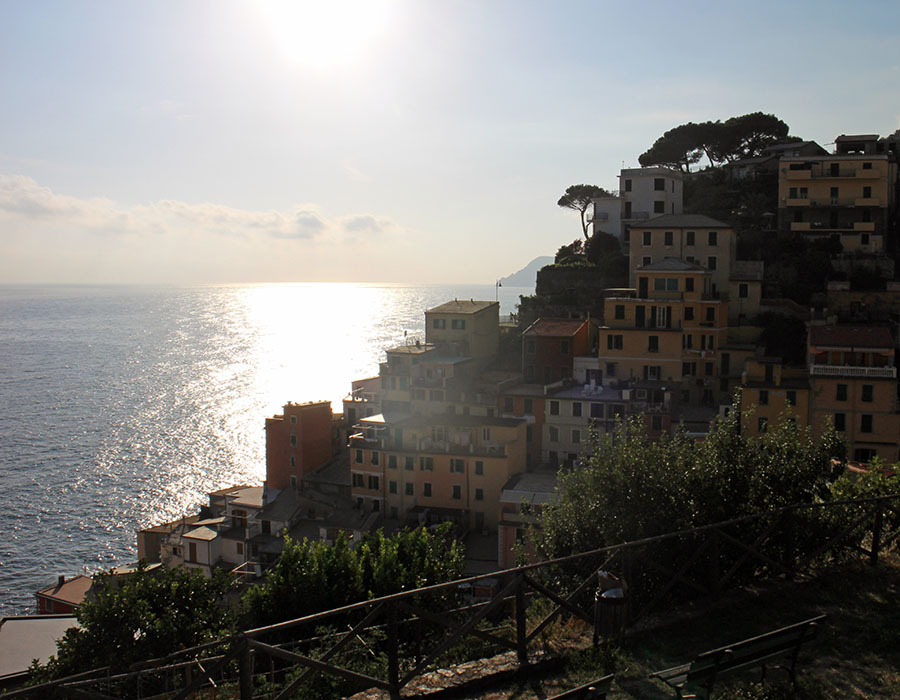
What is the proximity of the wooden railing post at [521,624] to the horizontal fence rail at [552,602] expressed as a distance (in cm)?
1

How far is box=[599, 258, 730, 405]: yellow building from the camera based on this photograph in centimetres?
4406

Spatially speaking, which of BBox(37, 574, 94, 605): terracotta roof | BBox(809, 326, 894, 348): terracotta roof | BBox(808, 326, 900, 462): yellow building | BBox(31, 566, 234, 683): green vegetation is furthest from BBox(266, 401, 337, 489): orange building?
BBox(809, 326, 894, 348): terracotta roof

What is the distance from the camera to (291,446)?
4809 centimetres

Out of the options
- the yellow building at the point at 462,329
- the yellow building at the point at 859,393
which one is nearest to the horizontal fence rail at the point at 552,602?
the yellow building at the point at 859,393

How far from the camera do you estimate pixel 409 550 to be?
21.2 m

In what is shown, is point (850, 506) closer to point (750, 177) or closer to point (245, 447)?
point (750, 177)

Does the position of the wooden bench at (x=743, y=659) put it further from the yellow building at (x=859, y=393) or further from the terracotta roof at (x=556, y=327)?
the terracotta roof at (x=556, y=327)

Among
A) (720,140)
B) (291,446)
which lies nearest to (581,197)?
(720,140)

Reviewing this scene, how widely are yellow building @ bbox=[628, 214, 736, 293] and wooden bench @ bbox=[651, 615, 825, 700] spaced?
40.0 metres

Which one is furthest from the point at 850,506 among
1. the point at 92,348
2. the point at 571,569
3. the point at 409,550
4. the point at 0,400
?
the point at 92,348

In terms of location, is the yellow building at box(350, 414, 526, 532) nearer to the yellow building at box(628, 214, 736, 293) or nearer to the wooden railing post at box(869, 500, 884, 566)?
the yellow building at box(628, 214, 736, 293)

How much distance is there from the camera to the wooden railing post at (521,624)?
8.55 m

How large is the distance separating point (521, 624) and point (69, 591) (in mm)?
33584

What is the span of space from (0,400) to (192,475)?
135 ft
